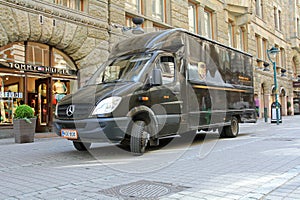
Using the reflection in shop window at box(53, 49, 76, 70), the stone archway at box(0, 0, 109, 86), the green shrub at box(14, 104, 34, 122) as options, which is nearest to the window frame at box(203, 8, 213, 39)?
the stone archway at box(0, 0, 109, 86)

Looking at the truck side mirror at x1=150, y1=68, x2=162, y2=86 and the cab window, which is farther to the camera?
the cab window

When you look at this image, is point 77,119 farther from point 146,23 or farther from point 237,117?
point 146,23

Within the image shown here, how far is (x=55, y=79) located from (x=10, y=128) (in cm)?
284

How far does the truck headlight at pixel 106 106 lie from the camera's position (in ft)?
21.3

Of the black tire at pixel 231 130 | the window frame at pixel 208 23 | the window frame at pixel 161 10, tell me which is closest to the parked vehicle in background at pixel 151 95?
the black tire at pixel 231 130

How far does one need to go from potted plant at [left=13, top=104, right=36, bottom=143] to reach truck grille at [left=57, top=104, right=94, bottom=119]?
135 inches

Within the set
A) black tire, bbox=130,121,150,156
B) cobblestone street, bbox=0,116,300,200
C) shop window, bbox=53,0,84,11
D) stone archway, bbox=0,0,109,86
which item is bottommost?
cobblestone street, bbox=0,116,300,200

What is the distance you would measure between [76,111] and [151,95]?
5.79 ft

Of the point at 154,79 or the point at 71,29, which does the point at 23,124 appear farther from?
the point at 71,29

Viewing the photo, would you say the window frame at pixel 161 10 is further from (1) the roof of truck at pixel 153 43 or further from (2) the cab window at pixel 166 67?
(2) the cab window at pixel 166 67

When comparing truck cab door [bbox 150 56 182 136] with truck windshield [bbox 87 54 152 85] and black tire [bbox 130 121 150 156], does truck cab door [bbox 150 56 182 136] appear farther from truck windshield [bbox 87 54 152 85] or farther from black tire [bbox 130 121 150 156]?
black tire [bbox 130 121 150 156]

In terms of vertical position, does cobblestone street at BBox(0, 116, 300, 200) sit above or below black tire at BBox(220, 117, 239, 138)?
below

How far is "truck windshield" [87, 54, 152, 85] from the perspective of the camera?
7.40 m

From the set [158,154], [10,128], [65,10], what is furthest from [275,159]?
[65,10]
